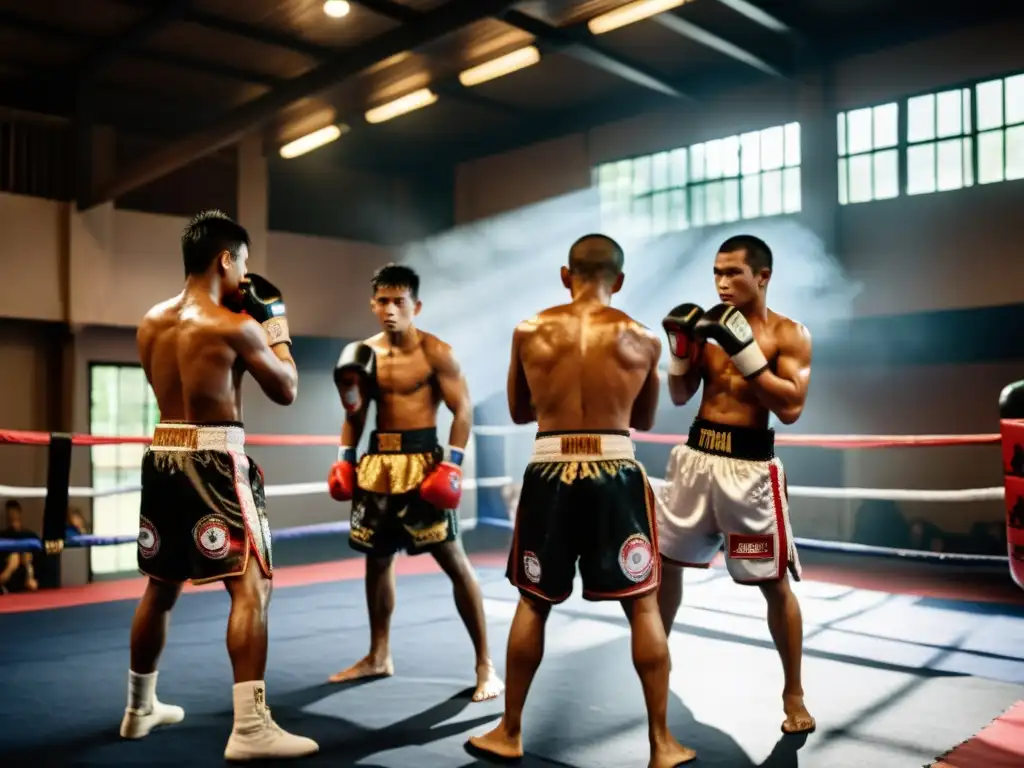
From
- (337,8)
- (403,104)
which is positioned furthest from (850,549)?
(337,8)

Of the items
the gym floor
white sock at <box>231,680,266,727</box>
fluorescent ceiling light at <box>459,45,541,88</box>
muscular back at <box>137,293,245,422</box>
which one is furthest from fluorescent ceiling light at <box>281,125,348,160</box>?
white sock at <box>231,680,266,727</box>

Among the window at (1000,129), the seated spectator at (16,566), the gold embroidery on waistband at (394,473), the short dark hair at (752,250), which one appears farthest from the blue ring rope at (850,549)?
the window at (1000,129)

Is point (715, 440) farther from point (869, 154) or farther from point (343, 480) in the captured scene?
point (869, 154)

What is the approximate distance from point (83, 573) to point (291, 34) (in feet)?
12.7

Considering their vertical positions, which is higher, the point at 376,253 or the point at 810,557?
the point at 376,253

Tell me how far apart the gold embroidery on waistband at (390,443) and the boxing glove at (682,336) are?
2.92ft

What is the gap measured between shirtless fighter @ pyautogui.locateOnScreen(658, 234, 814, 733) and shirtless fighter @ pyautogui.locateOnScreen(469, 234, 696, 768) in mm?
279

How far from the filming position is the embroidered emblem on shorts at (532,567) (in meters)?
2.19

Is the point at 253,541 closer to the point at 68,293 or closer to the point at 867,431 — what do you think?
the point at 68,293

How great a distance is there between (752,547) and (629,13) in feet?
10.3

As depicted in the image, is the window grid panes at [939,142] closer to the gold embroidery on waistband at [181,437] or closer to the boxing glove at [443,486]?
the boxing glove at [443,486]


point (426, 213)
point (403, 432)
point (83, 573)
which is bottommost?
point (83, 573)

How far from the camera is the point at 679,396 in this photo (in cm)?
255

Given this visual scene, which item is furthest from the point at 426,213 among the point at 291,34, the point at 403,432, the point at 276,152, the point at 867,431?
the point at 403,432
